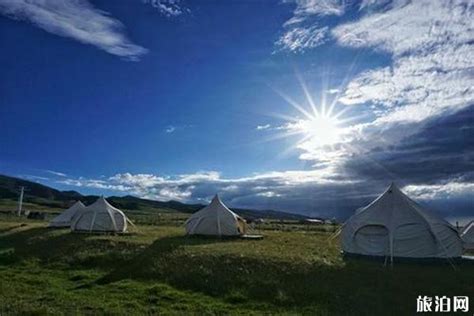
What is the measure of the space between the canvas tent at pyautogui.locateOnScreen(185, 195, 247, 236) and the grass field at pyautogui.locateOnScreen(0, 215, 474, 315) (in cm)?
1592

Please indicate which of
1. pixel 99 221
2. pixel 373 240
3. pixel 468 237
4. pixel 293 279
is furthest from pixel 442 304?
pixel 99 221

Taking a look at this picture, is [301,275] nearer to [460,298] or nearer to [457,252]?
[460,298]

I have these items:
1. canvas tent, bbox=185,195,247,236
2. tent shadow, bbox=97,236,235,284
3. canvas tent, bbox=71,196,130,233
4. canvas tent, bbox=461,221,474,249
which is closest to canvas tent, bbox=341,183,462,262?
tent shadow, bbox=97,236,235,284

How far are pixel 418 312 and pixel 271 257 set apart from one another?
10.1 metres

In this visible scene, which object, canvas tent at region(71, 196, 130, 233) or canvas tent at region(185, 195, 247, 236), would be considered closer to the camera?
canvas tent at region(185, 195, 247, 236)

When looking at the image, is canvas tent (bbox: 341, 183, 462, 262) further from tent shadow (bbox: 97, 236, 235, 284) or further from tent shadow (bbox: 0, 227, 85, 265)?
tent shadow (bbox: 0, 227, 85, 265)

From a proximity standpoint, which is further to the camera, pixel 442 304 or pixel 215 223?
pixel 215 223

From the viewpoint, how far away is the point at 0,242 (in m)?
39.7

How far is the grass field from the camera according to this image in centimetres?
1702

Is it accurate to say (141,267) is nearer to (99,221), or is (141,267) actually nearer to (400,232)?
(400,232)

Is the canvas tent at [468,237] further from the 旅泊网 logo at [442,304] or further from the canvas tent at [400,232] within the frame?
the 旅泊网 logo at [442,304]

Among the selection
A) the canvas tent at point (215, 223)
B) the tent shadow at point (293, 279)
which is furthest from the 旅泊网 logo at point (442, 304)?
the canvas tent at point (215, 223)

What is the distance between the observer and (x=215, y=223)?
1820 inches

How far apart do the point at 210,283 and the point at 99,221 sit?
102 feet
